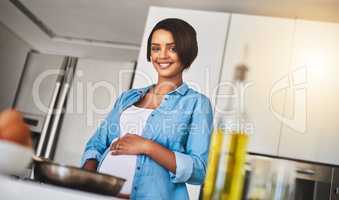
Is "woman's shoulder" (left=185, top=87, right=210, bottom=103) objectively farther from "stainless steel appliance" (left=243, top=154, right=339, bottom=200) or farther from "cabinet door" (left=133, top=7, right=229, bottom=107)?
"stainless steel appliance" (left=243, top=154, right=339, bottom=200)

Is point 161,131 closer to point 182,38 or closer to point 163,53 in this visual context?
point 163,53

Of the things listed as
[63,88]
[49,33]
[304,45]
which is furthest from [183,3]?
[49,33]

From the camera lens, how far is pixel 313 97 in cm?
206

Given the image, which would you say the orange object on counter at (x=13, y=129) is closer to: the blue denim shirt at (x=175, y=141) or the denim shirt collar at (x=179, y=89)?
the blue denim shirt at (x=175, y=141)

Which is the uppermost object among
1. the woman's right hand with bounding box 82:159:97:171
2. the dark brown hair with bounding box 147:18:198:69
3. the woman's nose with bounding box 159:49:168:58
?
the dark brown hair with bounding box 147:18:198:69

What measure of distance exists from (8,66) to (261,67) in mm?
1887

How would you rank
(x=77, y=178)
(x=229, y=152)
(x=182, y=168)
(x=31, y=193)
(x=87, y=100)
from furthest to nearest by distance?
1. (x=87, y=100)
2. (x=229, y=152)
3. (x=182, y=168)
4. (x=77, y=178)
5. (x=31, y=193)

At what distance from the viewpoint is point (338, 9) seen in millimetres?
2145

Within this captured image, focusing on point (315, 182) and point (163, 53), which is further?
point (163, 53)

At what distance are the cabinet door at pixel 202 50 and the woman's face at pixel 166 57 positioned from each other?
37mm

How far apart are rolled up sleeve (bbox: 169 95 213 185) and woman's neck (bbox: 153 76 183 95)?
147mm

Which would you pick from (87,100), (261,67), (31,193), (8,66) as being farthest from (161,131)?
(8,66)

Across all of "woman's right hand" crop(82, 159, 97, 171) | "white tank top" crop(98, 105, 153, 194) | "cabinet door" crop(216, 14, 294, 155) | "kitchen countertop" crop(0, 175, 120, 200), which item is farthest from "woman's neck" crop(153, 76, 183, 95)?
"kitchen countertop" crop(0, 175, 120, 200)

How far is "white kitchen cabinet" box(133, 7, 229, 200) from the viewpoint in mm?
2111
